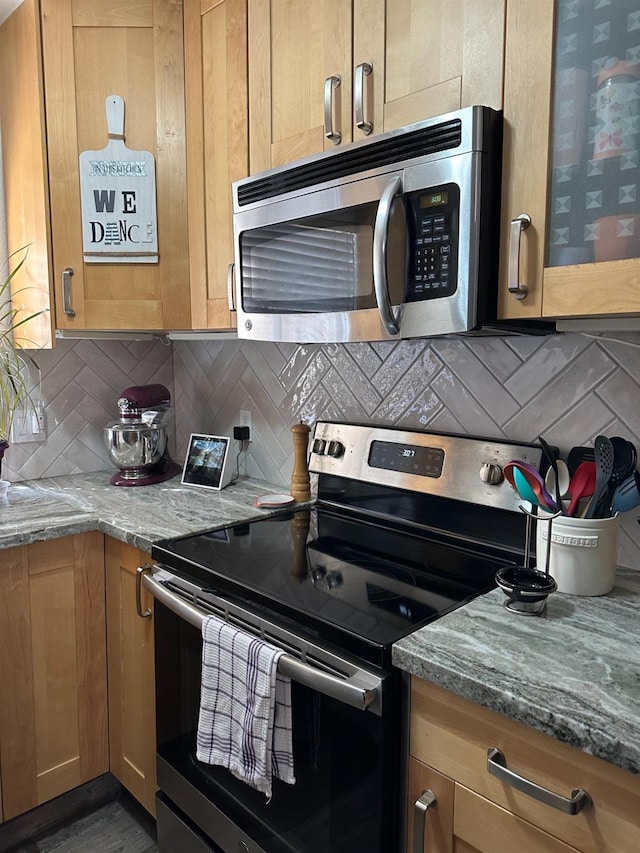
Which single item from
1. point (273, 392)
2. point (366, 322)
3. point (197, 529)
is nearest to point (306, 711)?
point (197, 529)

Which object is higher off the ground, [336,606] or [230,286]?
[230,286]

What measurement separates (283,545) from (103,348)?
117 cm

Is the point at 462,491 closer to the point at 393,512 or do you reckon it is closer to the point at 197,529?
the point at 393,512

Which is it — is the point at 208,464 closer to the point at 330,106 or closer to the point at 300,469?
the point at 300,469

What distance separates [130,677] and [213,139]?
4.72ft

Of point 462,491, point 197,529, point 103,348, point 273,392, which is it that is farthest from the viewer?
point 103,348

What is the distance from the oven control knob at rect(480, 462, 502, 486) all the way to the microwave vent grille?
25.9 inches

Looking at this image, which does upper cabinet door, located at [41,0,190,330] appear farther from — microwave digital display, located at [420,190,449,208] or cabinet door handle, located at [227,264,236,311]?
microwave digital display, located at [420,190,449,208]

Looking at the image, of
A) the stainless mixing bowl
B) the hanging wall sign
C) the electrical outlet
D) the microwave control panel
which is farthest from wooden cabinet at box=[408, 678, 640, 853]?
the electrical outlet

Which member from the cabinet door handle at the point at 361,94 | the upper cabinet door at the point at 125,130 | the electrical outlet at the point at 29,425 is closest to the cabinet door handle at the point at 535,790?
the cabinet door handle at the point at 361,94

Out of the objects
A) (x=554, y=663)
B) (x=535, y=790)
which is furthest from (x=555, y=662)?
(x=535, y=790)

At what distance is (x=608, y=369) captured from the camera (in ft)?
4.16

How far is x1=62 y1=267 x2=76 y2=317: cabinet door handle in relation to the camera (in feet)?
5.88

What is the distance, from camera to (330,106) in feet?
4.25
